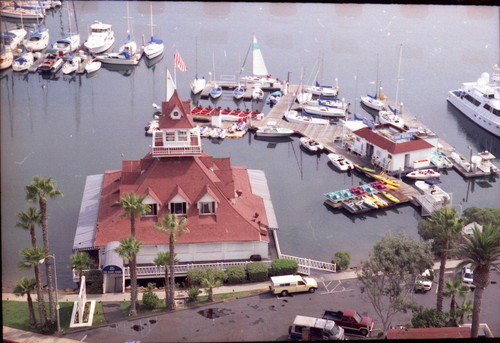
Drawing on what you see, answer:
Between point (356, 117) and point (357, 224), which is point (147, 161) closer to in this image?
point (357, 224)

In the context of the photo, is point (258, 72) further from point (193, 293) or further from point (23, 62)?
point (193, 293)

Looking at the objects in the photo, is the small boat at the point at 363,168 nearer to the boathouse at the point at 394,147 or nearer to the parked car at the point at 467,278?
the boathouse at the point at 394,147

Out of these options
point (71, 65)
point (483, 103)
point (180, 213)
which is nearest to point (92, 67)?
point (71, 65)

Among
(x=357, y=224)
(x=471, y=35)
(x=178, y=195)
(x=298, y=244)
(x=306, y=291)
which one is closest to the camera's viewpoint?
(x=306, y=291)

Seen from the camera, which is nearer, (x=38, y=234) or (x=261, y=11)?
(x=38, y=234)

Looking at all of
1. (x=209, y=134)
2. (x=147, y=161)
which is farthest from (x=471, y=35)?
(x=147, y=161)

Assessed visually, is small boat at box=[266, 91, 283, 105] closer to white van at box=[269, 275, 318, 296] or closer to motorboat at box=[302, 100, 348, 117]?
motorboat at box=[302, 100, 348, 117]
